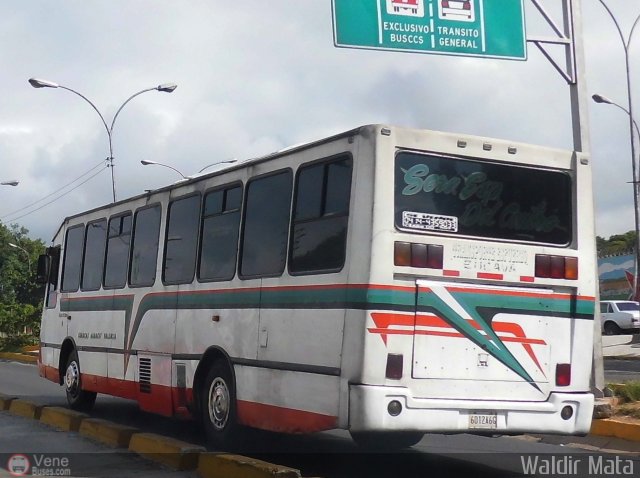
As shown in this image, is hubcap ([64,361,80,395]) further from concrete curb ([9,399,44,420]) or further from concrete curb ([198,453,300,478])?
concrete curb ([198,453,300,478])

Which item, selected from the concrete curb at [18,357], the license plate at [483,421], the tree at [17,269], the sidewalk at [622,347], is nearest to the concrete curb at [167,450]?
the license plate at [483,421]

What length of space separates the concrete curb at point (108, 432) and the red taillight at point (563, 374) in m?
4.46

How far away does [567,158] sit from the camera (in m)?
9.04

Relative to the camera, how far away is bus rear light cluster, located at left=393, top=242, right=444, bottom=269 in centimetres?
798

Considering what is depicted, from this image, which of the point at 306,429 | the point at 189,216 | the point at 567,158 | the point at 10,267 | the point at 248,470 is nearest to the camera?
the point at 248,470

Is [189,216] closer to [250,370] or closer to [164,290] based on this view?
[164,290]

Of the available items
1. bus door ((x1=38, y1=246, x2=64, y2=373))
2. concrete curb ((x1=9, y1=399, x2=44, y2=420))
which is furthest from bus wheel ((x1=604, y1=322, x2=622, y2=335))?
concrete curb ((x1=9, y1=399, x2=44, y2=420))

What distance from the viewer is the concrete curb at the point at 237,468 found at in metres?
7.32

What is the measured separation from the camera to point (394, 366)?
7.89m

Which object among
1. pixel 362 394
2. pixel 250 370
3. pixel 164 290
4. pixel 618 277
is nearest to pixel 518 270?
pixel 362 394

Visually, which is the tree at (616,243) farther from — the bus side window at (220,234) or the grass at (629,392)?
the bus side window at (220,234)

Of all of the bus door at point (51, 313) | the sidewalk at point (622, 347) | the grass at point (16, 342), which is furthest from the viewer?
the grass at point (16, 342)

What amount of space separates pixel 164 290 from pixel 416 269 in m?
4.42

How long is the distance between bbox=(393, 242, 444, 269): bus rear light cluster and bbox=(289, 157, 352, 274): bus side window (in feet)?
1.56
